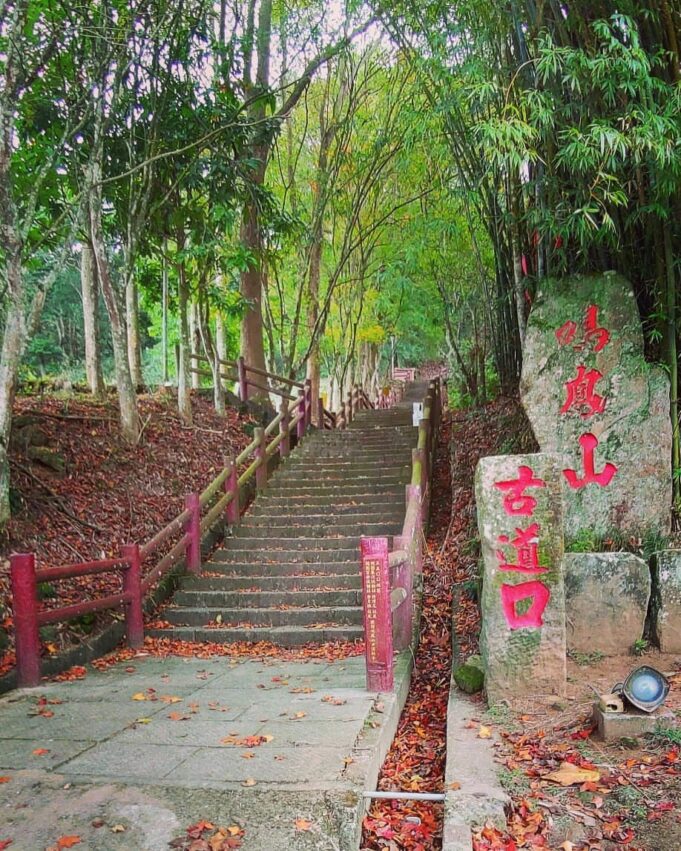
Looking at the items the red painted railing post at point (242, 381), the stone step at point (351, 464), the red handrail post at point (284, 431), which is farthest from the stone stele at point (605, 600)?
the red painted railing post at point (242, 381)

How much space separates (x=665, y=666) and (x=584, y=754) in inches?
60.8

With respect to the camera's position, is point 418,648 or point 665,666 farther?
point 418,648

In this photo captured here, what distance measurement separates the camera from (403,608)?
5695 millimetres

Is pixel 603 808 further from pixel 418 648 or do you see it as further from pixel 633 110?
pixel 633 110

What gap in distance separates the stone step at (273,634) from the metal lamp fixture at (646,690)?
3.17 meters

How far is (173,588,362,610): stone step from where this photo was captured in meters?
7.16

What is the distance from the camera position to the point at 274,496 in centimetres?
1027

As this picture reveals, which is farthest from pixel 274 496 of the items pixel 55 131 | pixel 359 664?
pixel 55 131

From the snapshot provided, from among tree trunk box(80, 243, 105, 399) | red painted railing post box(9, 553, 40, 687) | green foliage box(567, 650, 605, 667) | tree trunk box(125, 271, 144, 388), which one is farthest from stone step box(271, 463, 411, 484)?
red painted railing post box(9, 553, 40, 687)

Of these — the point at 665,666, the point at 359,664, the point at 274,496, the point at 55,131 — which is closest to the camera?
the point at 665,666

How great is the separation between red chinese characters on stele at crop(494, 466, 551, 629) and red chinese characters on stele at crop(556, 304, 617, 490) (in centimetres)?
140

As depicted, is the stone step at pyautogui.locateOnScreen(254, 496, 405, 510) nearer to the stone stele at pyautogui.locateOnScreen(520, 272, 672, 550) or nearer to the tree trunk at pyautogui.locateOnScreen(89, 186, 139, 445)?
the tree trunk at pyautogui.locateOnScreen(89, 186, 139, 445)

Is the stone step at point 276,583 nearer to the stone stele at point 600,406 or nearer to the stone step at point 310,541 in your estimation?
the stone step at point 310,541

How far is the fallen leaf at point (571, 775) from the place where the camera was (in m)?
3.24
